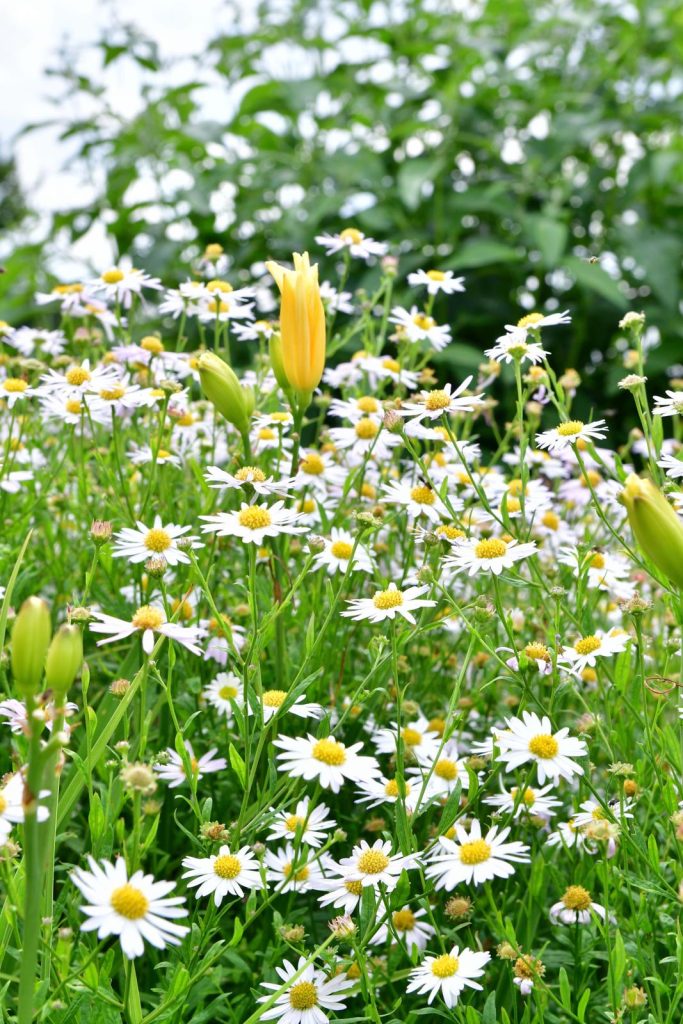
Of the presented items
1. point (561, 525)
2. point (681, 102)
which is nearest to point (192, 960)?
point (561, 525)

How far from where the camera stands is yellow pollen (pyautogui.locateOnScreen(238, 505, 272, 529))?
2.68 feet

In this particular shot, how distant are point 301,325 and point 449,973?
468mm

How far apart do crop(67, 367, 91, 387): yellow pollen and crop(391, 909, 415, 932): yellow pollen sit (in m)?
0.52

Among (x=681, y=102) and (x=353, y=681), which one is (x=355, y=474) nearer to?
(x=353, y=681)

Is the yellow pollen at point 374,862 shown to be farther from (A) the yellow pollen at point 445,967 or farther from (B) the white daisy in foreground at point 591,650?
(B) the white daisy in foreground at point 591,650

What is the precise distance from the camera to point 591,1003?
83cm

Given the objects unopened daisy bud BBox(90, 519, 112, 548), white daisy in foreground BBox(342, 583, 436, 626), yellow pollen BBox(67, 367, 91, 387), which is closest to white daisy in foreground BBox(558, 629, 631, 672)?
white daisy in foreground BBox(342, 583, 436, 626)

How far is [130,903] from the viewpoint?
56cm

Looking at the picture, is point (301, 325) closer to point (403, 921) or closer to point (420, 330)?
point (420, 330)

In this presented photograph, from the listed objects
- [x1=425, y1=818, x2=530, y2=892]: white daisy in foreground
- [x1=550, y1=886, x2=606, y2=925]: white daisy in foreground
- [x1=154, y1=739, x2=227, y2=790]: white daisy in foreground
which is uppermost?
[x1=154, y1=739, x2=227, y2=790]: white daisy in foreground

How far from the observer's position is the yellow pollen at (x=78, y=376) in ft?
3.40

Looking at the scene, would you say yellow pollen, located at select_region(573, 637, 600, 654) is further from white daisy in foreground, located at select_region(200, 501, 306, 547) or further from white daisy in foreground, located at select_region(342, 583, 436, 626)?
white daisy in foreground, located at select_region(200, 501, 306, 547)

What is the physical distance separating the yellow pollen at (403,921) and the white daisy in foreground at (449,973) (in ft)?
0.25

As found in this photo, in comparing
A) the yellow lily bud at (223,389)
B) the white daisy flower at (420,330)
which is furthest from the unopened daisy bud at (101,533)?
the white daisy flower at (420,330)
